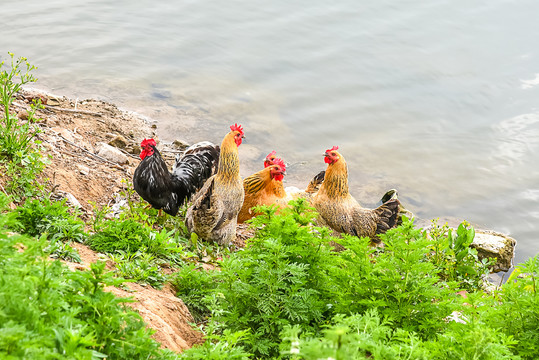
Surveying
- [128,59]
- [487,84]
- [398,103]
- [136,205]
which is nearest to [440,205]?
[398,103]

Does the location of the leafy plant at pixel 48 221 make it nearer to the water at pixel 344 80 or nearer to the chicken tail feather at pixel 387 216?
the chicken tail feather at pixel 387 216

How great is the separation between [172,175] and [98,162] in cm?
109

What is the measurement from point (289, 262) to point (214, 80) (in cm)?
860

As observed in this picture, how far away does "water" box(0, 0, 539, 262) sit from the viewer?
10.1 m

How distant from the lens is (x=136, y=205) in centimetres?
750

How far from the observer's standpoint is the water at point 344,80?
33.3 feet

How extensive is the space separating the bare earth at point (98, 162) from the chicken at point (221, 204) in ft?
3.77

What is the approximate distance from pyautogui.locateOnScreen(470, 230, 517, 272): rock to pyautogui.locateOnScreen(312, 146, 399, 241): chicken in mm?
1298

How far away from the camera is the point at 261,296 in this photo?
3.89 meters

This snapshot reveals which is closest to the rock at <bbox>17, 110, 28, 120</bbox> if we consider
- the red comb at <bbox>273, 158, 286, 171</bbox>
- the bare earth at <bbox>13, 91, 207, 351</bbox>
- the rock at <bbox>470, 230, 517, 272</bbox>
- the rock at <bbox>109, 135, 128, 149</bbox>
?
the bare earth at <bbox>13, 91, 207, 351</bbox>

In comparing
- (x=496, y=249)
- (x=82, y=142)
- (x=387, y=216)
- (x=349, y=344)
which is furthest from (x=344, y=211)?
(x=349, y=344)

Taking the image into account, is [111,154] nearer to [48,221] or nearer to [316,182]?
[316,182]

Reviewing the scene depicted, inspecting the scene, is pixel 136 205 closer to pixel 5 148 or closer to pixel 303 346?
pixel 5 148

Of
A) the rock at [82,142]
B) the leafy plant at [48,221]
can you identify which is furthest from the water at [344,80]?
the leafy plant at [48,221]
